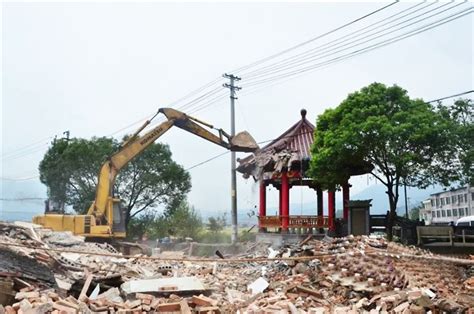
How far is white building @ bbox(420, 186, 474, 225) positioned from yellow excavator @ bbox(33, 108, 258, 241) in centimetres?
2346

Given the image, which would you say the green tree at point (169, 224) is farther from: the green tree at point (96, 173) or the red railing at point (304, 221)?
the red railing at point (304, 221)

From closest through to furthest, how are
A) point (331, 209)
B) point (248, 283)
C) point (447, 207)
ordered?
1. point (248, 283)
2. point (331, 209)
3. point (447, 207)

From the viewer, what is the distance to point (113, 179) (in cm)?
2102

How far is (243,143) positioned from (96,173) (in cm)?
1580

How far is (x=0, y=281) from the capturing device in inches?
397

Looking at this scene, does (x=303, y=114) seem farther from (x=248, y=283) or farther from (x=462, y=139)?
(x=248, y=283)

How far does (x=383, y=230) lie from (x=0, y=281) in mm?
15001

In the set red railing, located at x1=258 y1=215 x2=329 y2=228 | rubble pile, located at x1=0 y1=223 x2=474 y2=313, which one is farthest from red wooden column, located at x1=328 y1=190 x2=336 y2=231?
rubble pile, located at x1=0 y1=223 x2=474 y2=313

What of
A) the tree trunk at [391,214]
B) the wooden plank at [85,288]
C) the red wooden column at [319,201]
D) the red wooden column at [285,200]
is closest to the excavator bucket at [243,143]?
the red wooden column at [285,200]

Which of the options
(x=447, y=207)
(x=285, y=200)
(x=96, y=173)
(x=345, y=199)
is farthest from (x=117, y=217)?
(x=447, y=207)

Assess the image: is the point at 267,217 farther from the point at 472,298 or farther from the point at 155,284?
the point at 472,298

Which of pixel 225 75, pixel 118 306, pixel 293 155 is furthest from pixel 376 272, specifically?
pixel 225 75

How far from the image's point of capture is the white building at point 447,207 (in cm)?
4229

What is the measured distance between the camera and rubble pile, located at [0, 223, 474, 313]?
9.66m
